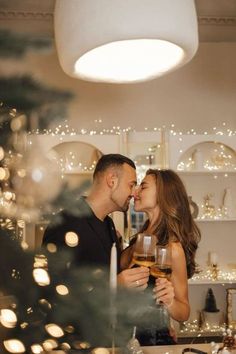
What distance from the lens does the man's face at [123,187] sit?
258 centimetres

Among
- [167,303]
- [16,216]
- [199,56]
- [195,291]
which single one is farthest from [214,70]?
[16,216]

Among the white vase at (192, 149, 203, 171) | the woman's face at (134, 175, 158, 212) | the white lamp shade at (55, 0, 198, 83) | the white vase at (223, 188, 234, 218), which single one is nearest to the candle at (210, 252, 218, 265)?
the white vase at (223, 188, 234, 218)

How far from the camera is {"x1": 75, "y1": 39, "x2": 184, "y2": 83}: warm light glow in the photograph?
174 centimetres

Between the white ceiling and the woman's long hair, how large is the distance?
191 cm

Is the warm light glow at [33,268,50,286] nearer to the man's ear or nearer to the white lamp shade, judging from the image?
the white lamp shade

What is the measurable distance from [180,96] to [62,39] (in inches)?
120

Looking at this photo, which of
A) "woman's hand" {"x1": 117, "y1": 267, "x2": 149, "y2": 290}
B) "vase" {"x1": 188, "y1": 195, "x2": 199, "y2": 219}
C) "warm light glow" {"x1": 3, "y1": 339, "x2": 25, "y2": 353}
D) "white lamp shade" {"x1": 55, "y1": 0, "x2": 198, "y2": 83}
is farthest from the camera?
"vase" {"x1": 188, "y1": 195, "x2": 199, "y2": 219}

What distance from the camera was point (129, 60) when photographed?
5.97 feet

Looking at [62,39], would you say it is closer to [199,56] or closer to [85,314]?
[85,314]

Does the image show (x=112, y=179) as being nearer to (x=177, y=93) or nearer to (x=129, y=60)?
(x=129, y=60)

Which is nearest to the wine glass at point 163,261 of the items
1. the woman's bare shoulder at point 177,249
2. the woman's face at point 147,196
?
the woman's bare shoulder at point 177,249

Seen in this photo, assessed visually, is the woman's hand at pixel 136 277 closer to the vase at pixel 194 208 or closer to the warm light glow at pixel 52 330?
the warm light glow at pixel 52 330

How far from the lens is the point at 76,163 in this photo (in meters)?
4.11

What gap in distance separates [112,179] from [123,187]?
5.0 inches
